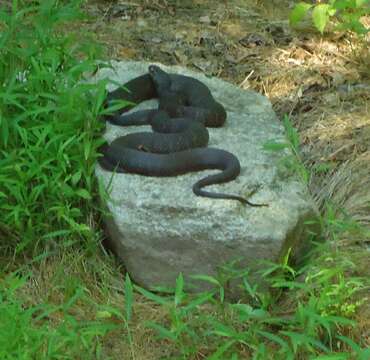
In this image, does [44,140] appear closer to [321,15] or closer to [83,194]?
[83,194]

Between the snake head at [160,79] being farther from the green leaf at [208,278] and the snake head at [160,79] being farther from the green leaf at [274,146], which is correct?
the green leaf at [208,278]

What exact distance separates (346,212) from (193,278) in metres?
0.87

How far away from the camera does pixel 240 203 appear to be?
409 cm

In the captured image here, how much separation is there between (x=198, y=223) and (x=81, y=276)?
1.96ft

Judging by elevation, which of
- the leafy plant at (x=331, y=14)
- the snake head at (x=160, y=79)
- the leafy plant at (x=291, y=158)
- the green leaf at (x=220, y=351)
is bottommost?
the green leaf at (x=220, y=351)

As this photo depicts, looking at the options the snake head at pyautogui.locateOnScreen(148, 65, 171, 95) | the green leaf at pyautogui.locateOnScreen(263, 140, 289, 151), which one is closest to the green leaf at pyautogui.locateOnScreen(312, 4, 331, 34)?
the snake head at pyautogui.locateOnScreen(148, 65, 171, 95)

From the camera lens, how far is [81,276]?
4.10 meters

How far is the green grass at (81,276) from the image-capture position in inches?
139

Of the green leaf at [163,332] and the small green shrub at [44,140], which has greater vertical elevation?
the small green shrub at [44,140]

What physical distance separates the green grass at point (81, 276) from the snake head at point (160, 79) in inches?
24.9

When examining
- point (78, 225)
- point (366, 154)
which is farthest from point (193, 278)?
point (366, 154)

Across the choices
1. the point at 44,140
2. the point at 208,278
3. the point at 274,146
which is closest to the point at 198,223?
the point at 208,278

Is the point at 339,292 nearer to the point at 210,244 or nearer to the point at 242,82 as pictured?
the point at 210,244

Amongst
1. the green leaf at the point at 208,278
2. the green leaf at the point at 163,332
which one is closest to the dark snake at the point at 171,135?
the green leaf at the point at 208,278
